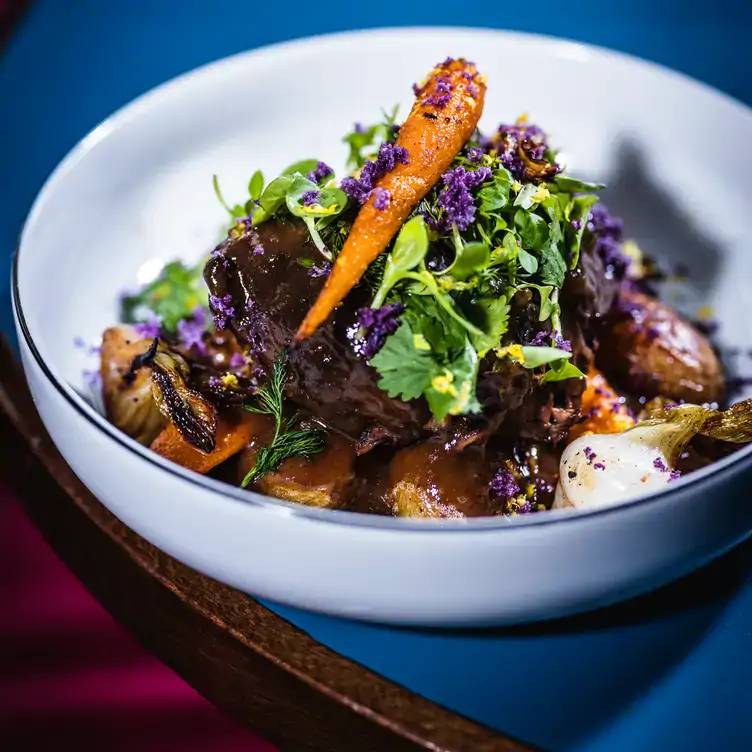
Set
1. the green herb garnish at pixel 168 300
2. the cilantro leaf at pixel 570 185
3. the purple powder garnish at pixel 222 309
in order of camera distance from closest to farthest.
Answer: the purple powder garnish at pixel 222 309
the cilantro leaf at pixel 570 185
the green herb garnish at pixel 168 300

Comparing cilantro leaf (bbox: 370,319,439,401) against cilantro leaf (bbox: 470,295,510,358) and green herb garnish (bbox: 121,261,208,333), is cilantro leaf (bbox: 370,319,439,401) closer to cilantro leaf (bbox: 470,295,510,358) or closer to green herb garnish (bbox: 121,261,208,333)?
cilantro leaf (bbox: 470,295,510,358)

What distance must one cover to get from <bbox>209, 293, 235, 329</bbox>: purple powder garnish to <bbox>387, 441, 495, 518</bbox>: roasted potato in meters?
0.57

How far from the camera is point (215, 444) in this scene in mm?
2098

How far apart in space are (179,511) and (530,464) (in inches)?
36.6

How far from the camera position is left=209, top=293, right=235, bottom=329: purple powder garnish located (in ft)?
6.75

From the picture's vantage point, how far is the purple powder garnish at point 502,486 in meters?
2.01

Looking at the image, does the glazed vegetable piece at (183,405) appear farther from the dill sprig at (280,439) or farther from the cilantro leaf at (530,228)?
the cilantro leaf at (530,228)

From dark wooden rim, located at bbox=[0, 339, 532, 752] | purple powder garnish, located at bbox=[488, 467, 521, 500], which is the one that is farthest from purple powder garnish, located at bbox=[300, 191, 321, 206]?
dark wooden rim, located at bbox=[0, 339, 532, 752]

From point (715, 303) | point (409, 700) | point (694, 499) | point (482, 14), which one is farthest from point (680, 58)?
point (409, 700)

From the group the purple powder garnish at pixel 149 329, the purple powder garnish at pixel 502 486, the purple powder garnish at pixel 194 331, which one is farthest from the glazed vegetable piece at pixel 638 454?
the purple powder garnish at pixel 149 329

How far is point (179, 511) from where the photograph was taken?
1679 mm

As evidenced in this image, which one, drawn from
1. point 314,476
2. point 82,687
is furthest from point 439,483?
point 82,687

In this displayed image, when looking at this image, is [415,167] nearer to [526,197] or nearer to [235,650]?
[526,197]

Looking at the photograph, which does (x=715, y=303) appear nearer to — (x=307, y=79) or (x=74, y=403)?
(x=307, y=79)
